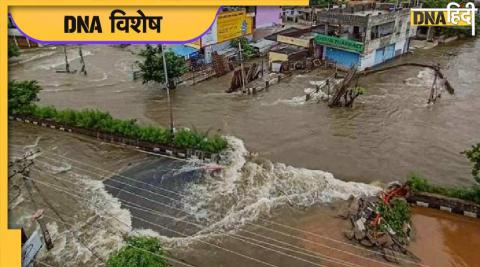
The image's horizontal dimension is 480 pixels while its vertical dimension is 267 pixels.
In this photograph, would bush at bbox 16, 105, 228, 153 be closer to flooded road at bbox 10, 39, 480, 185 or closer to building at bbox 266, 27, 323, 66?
flooded road at bbox 10, 39, 480, 185

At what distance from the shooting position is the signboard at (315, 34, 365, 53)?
24.5 m

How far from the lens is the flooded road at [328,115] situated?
49.9 ft

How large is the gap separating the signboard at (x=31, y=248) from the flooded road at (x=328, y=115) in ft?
26.6

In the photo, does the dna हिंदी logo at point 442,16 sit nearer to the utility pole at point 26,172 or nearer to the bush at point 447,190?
the bush at point 447,190

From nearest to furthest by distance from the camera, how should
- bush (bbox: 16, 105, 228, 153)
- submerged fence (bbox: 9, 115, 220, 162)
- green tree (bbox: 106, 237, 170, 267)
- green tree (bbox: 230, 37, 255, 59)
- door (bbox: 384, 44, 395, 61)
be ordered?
green tree (bbox: 106, 237, 170, 267) < submerged fence (bbox: 9, 115, 220, 162) < bush (bbox: 16, 105, 228, 153) < green tree (bbox: 230, 37, 255, 59) < door (bbox: 384, 44, 395, 61)

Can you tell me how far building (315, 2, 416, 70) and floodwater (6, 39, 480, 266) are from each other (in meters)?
1.68

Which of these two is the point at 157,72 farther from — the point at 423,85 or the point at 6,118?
the point at 6,118

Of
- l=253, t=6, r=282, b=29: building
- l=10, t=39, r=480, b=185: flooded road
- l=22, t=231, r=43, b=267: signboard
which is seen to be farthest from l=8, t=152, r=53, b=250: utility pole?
l=253, t=6, r=282, b=29: building

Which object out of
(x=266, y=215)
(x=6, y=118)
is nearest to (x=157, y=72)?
Result: (x=266, y=215)

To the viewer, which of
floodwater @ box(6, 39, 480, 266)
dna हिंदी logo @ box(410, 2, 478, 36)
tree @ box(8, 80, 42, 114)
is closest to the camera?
dna हिंदी logo @ box(410, 2, 478, 36)

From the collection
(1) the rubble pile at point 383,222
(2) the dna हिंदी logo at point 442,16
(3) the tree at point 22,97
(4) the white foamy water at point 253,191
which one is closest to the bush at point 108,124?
(3) the tree at point 22,97

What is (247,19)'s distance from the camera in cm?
2869

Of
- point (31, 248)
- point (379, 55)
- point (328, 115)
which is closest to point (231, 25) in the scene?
point (379, 55)

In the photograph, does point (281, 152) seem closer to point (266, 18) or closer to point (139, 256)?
point (139, 256)
